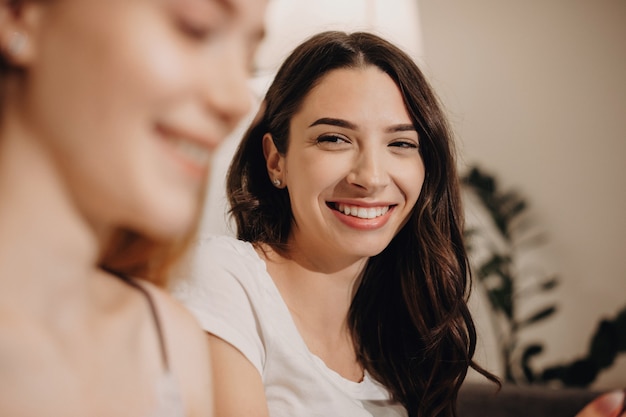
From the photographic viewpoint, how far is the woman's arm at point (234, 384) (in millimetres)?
668

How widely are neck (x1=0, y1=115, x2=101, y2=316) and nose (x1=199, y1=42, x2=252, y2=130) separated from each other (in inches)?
3.3

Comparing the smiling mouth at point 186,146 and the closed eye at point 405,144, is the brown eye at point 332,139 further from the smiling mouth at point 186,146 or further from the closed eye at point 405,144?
the smiling mouth at point 186,146

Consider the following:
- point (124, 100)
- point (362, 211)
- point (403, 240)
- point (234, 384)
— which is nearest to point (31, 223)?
point (124, 100)

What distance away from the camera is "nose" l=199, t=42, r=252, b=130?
0.31 m

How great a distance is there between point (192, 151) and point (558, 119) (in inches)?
82.7

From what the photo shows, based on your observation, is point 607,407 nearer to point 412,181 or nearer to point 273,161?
point 412,181

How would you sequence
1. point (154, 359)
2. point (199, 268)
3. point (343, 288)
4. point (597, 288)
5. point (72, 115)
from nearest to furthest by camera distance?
point (72, 115) → point (154, 359) → point (199, 268) → point (343, 288) → point (597, 288)

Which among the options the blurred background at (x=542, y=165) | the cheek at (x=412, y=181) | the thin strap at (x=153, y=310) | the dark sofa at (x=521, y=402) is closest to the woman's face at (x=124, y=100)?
the thin strap at (x=153, y=310)

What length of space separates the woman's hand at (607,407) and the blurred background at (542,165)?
1508 millimetres

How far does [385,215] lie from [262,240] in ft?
0.69

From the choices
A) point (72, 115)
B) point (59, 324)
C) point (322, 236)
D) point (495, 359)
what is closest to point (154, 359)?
point (59, 324)

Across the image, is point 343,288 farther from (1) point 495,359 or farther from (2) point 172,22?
(1) point 495,359

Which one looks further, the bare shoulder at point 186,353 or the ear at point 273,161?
the ear at point 273,161

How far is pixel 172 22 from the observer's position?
30cm
